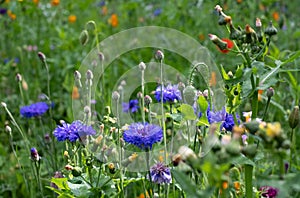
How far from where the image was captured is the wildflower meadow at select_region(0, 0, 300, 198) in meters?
1.06

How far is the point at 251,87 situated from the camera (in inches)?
43.6

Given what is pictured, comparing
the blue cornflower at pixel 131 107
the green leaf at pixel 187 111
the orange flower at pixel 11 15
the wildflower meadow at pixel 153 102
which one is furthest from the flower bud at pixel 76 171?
the orange flower at pixel 11 15

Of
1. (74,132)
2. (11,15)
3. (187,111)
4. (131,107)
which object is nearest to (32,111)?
(131,107)

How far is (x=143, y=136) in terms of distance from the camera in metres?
1.20

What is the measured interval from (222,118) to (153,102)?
846 mm

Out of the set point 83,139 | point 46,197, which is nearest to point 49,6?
point 46,197

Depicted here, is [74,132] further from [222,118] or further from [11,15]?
[11,15]

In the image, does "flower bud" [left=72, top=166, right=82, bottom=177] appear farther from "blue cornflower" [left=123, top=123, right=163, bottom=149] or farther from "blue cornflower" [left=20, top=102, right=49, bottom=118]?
"blue cornflower" [left=20, top=102, right=49, bottom=118]

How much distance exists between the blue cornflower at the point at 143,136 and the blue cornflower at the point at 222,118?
11 centimetres

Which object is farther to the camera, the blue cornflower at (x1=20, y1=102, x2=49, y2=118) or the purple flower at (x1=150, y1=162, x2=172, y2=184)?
the blue cornflower at (x1=20, y1=102, x2=49, y2=118)

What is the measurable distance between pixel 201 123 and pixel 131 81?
1612mm

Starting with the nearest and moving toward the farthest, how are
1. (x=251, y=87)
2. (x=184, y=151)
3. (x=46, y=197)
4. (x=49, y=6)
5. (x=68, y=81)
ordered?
(x=184, y=151)
(x=251, y=87)
(x=46, y=197)
(x=68, y=81)
(x=49, y=6)

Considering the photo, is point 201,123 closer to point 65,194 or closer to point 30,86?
point 65,194

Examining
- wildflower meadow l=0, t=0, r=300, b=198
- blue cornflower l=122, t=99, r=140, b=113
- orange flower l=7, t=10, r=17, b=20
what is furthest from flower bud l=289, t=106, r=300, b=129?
orange flower l=7, t=10, r=17, b=20
